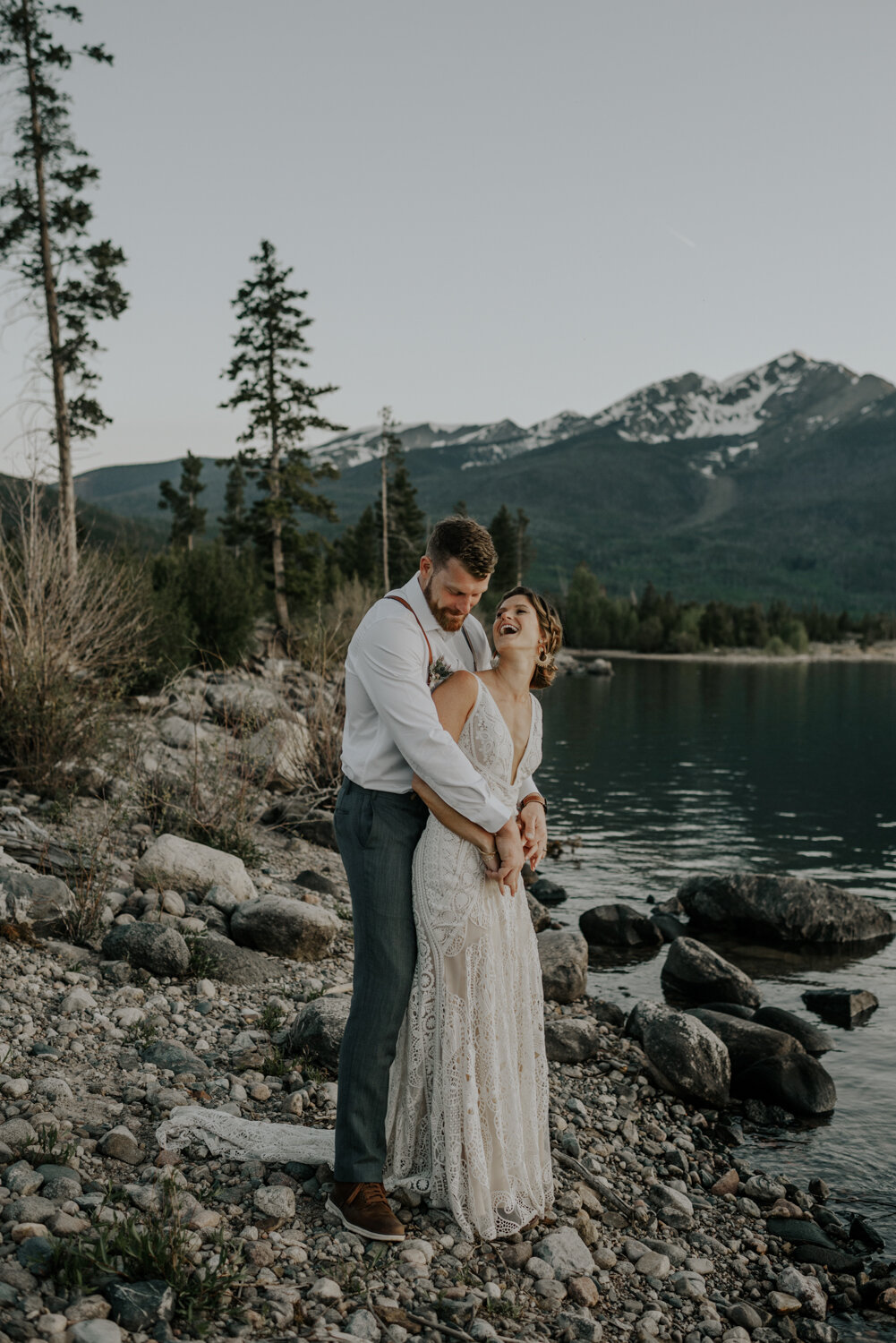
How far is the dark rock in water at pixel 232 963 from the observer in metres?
7.15

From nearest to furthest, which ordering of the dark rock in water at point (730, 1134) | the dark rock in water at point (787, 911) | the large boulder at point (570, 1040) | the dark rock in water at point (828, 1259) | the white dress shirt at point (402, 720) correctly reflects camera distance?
the white dress shirt at point (402, 720)
the dark rock in water at point (828, 1259)
the dark rock in water at point (730, 1134)
the large boulder at point (570, 1040)
the dark rock in water at point (787, 911)

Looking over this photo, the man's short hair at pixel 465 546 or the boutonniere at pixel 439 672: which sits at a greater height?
the man's short hair at pixel 465 546

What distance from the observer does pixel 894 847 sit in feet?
59.9

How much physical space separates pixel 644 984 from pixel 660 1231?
5339 millimetres

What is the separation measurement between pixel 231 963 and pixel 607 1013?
329 centimetres

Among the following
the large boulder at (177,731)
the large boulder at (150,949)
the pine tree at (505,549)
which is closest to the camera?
the large boulder at (150,949)

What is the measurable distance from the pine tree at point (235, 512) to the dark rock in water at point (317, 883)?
28.3 metres

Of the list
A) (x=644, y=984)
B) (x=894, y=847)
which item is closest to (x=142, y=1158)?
(x=644, y=984)

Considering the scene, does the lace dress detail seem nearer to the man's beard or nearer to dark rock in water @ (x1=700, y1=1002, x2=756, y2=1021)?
the man's beard

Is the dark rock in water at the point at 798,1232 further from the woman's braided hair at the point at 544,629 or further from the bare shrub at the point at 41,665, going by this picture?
the bare shrub at the point at 41,665

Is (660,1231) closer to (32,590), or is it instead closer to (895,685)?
(32,590)

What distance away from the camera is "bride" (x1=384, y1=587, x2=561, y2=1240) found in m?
3.97

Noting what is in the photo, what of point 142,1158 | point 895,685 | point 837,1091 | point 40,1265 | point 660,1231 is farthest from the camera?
point 895,685

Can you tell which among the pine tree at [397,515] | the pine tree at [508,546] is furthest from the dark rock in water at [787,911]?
the pine tree at [508,546]
